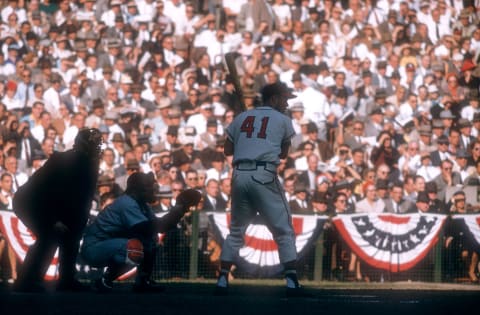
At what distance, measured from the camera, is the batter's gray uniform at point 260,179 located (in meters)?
11.4

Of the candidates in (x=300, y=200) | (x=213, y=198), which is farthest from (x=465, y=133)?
(x=213, y=198)

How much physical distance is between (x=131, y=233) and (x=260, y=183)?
4.83ft

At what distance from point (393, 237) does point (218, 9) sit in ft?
28.1

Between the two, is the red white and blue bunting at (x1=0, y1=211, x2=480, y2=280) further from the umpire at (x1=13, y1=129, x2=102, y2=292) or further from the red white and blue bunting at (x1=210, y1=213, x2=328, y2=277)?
the umpire at (x1=13, y1=129, x2=102, y2=292)

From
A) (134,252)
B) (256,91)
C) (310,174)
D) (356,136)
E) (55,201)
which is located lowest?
(134,252)

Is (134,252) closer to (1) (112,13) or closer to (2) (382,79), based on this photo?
(2) (382,79)

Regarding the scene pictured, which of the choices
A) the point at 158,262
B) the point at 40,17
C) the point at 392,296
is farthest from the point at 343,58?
the point at 392,296

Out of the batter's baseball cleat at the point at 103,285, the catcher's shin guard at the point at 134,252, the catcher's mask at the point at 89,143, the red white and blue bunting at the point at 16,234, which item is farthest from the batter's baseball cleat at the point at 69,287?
the red white and blue bunting at the point at 16,234

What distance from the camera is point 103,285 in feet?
38.1

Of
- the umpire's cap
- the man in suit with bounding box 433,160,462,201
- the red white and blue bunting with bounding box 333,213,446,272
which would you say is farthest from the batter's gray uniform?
the man in suit with bounding box 433,160,462,201

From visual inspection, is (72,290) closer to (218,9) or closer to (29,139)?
(29,139)

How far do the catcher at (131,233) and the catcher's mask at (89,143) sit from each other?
0.45 meters

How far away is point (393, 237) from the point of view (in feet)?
57.6

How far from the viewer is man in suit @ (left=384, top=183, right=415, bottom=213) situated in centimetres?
1841
